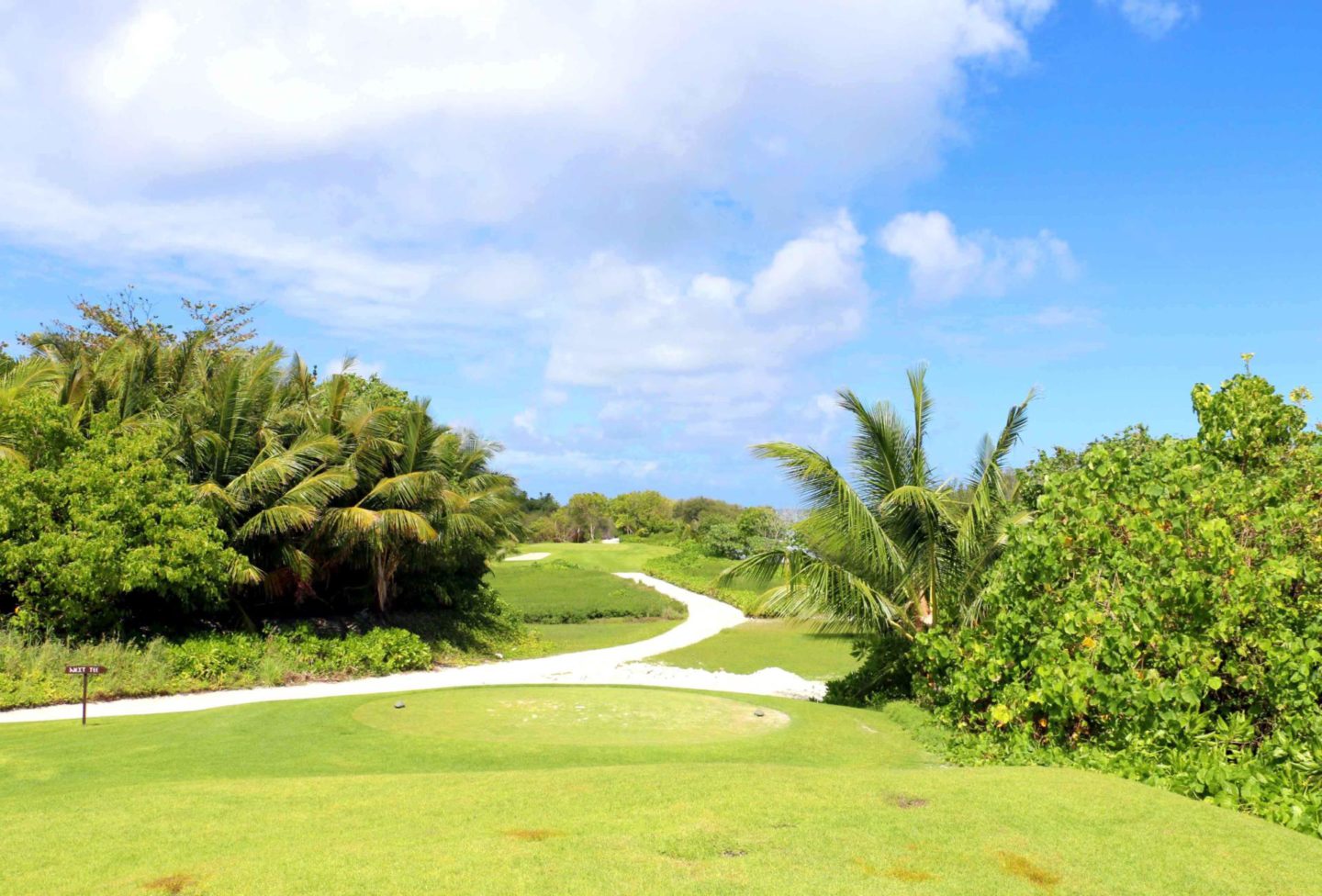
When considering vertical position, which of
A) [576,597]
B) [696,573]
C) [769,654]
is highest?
[696,573]

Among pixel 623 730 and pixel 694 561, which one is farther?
pixel 694 561

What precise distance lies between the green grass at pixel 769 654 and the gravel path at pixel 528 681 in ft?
2.60

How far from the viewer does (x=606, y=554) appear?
224ft

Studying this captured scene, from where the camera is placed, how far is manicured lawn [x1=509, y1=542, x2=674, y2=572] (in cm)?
6188

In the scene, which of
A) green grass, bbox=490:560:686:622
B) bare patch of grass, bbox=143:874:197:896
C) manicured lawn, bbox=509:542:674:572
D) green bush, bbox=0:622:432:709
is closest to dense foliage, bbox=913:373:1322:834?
bare patch of grass, bbox=143:874:197:896

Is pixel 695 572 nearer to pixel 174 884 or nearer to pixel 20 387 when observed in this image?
pixel 20 387

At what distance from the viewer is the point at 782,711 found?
42.0ft

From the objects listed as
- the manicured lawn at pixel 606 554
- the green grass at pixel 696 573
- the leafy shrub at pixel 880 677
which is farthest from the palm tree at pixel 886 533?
the manicured lawn at pixel 606 554

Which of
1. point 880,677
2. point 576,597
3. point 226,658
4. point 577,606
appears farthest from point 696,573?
point 880,677

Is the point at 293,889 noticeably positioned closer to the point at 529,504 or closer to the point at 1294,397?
the point at 1294,397

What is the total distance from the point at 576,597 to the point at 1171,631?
31.8m

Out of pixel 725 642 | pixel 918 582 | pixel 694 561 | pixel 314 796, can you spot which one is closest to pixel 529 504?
pixel 694 561

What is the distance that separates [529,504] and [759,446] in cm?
8478

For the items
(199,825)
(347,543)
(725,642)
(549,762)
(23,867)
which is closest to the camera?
(23,867)
